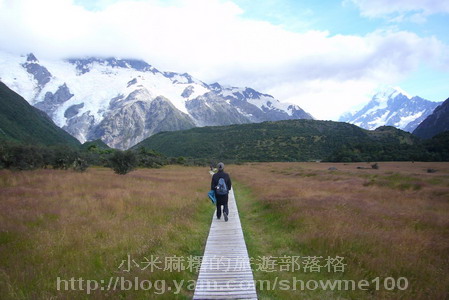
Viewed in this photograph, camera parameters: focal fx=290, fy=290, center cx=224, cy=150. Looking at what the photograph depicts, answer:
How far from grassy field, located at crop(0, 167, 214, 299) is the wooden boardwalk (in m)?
0.34

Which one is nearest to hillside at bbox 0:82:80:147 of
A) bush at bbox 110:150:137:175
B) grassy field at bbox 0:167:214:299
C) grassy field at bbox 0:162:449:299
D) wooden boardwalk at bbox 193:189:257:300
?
bush at bbox 110:150:137:175

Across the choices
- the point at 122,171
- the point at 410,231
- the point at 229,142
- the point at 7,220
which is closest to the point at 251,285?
the point at 410,231

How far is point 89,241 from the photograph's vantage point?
8922mm

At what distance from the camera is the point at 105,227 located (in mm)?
10359

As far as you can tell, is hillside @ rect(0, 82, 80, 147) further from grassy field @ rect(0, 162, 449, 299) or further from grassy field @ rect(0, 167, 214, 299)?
grassy field @ rect(0, 162, 449, 299)

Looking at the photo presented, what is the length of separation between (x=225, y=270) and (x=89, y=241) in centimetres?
448

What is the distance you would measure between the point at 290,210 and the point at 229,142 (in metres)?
182

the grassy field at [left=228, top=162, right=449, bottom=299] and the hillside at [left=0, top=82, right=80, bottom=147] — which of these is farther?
the hillside at [left=0, top=82, right=80, bottom=147]

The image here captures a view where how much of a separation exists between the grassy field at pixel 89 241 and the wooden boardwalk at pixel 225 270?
342 mm

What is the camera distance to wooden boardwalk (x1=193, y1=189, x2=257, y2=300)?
20.2 ft

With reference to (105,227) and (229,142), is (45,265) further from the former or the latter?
(229,142)

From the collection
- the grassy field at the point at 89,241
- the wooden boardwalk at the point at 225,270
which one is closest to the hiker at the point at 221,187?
the grassy field at the point at 89,241

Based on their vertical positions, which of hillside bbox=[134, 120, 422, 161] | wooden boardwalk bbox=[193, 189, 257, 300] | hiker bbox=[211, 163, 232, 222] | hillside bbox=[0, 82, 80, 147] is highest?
hillside bbox=[0, 82, 80, 147]

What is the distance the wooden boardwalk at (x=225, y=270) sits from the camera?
6.15 metres
